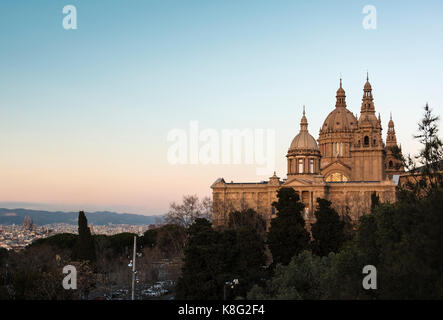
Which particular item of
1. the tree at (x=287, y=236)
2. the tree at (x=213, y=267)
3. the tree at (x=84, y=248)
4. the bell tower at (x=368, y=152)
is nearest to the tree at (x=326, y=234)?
the tree at (x=287, y=236)

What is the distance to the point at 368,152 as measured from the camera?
110 metres

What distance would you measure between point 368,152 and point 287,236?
61780 millimetres

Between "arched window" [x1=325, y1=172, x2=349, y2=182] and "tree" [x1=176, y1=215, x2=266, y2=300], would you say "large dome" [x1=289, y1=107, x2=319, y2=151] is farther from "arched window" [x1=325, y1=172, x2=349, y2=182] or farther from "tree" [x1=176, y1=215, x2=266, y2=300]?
"tree" [x1=176, y1=215, x2=266, y2=300]

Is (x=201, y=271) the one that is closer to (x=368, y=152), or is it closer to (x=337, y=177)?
(x=368, y=152)

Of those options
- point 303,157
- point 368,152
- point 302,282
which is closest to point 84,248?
point 302,282

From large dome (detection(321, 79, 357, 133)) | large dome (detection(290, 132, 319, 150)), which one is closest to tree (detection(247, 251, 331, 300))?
large dome (detection(290, 132, 319, 150))

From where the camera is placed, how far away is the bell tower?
10925 cm

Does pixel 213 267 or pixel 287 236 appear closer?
pixel 213 267

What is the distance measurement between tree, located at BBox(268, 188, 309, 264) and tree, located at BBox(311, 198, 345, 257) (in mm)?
1827

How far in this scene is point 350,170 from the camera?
114 m

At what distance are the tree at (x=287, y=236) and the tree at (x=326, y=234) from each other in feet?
5.99

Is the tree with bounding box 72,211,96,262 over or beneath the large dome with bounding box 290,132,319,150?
beneath
